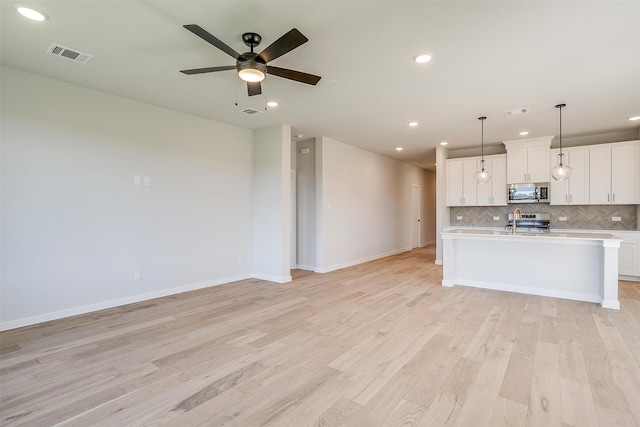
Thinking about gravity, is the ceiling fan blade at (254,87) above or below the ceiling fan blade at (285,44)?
below

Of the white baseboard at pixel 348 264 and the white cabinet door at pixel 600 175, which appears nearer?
the white cabinet door at pixel 600 175

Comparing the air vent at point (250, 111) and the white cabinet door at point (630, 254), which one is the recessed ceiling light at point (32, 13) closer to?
the air vent at point (250, 111)

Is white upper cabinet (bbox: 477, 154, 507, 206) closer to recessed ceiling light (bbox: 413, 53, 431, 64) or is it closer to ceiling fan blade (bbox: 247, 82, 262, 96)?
recessed ceiling light (bbox: 413, 53, 431, 64)

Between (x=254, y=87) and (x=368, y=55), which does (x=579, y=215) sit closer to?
(x=368, y=55)

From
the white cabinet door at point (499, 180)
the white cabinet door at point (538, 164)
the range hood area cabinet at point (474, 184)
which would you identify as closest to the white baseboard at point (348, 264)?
the range hood area cabinet at point (474, 184)

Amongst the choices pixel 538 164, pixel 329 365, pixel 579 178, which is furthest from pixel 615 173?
pixel 329 365

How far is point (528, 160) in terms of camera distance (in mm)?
6367

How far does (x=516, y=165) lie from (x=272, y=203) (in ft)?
17.1

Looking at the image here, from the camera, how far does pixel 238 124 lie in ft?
17.9

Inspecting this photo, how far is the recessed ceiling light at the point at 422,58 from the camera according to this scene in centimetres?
300

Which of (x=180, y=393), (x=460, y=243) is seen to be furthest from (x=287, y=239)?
(x=180, y=393)

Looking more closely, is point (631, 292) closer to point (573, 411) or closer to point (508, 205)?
point (508, 205)

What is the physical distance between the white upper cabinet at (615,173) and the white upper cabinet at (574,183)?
76mm

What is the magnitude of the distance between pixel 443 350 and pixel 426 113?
3507mm
